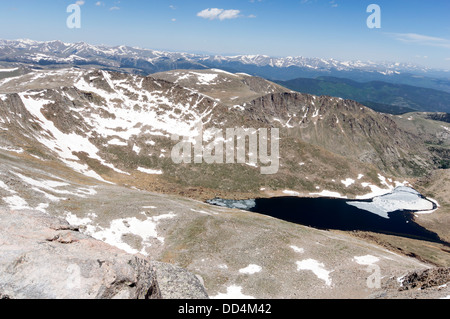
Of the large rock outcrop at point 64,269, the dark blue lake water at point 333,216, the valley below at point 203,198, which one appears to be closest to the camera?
the large rock outcrop at point 64,269

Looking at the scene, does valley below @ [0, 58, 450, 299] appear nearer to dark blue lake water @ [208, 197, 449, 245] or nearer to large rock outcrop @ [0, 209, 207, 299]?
large rock outcrop @ [0, 209, 207, 299]

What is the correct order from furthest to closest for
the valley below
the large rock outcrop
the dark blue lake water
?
the dark blue lake water < the valley below < the large rock outcrop

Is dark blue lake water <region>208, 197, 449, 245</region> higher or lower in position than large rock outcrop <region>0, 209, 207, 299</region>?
lower

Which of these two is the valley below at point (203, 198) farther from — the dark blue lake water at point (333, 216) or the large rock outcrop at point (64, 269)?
the dark blue lake water at point (333, 216)

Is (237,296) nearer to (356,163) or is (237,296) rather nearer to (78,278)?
(78,278)

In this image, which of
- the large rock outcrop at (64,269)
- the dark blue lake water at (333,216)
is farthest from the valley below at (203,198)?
the dark blue lake water at (333,216)

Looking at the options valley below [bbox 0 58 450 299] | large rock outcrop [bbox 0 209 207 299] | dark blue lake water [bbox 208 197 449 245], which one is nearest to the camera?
large rock outcrop [bbox 0 209 207 299]

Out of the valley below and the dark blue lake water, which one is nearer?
the valley below

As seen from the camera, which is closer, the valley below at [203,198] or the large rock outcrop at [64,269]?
the large rock outcrop at [64,269]

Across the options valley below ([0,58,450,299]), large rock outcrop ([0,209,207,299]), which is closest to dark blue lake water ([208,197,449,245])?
valley below ([0,58,450,299])

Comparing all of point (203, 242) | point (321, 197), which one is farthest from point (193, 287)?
point (321, 197)
